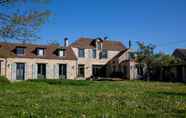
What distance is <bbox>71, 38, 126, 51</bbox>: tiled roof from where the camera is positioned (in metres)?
56.7

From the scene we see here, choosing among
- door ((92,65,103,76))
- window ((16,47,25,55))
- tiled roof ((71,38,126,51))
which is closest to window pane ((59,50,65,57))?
tiled roof ((71,38,126,51))

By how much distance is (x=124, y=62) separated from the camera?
2148 inches

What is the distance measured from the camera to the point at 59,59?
49406mm

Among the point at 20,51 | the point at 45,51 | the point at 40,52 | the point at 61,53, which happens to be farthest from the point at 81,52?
the point at 20,51

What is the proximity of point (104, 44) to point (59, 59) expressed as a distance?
40.9ft

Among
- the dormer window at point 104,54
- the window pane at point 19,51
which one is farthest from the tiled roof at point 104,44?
the window pane at point 19,51

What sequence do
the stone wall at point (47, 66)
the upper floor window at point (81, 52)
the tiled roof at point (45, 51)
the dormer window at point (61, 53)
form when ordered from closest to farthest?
1. the stone wall at point (47, 66)
2. the tiled roof at point (45, 51)
3. the dormer window at point (61, 53)
4. the upper floor window at point (81, 52)

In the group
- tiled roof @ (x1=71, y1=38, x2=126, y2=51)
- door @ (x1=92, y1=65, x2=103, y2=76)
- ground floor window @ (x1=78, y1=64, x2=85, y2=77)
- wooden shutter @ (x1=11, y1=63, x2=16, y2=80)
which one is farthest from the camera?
door @ (x1=92, y1=65, x2=103, y2=76)

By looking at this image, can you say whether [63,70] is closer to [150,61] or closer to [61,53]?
[61,53]

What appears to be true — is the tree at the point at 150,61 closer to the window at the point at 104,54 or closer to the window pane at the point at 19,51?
the window at the point at 104,54

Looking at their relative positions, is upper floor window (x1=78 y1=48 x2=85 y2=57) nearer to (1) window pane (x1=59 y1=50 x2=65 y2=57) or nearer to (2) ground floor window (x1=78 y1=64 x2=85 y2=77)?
(2) ground floor window (x1=78 y1=64 x2=85 y2=77)

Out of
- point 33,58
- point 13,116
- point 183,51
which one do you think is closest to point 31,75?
point 33,58

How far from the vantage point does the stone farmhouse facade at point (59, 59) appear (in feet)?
152

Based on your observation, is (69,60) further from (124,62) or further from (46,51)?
(124,62)
